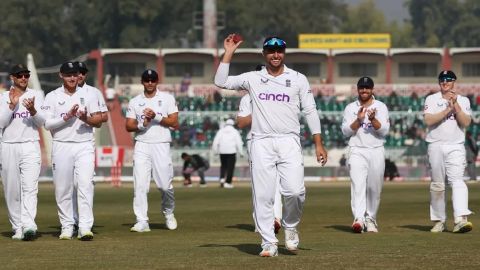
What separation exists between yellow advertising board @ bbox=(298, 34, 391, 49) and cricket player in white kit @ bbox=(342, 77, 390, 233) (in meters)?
62.9

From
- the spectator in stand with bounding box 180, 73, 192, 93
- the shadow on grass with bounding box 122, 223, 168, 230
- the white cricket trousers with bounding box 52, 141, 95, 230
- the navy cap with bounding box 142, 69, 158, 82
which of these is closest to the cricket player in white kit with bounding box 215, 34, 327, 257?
the white cricket trousers with bounding box 52, 141, 95, 230

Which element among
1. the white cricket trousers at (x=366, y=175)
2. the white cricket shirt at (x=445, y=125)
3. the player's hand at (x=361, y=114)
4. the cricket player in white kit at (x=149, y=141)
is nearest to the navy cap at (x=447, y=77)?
the white cricket shirt at (x=445, y=125)

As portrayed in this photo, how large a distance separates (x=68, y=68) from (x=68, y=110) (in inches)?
21.6

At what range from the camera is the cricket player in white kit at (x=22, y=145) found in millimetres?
16531

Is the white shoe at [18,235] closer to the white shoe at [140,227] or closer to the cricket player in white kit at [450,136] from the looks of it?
the white shoe at [140,227]

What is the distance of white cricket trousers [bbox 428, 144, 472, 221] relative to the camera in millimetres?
17875

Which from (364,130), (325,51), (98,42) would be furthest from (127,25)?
(364,130)

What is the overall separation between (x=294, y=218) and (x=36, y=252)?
2969 millimetres

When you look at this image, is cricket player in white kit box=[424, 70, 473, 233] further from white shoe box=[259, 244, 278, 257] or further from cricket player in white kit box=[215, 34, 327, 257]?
white shoe box=[259, 244, 278, 257]

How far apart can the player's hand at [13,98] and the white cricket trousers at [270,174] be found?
385 cm

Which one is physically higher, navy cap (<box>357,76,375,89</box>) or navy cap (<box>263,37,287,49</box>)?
navy cap (<box>263,37,287,49</box>)

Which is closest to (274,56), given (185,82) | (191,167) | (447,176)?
(447,176)

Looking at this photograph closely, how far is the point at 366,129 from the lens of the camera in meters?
18.4

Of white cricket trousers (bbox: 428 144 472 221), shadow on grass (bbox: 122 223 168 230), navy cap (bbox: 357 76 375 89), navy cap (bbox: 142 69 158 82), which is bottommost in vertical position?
shadow on grass (bbox: 122 223 168 230)
